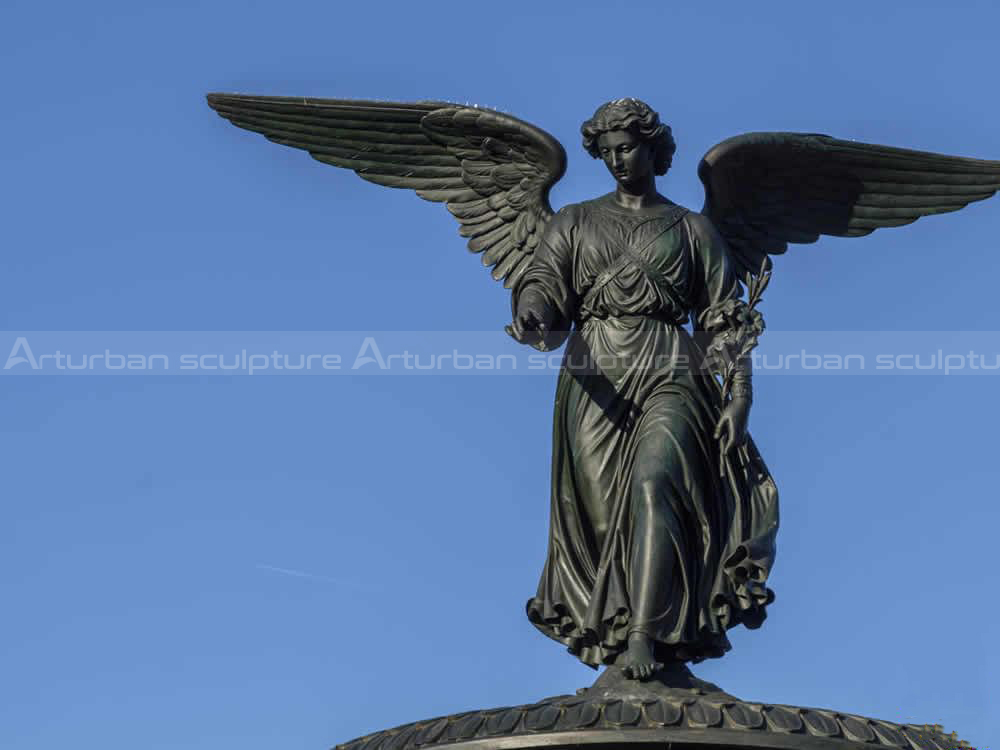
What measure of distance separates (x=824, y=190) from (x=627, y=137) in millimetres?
1875

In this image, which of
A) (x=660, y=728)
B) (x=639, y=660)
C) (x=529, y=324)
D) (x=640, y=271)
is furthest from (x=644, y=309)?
(x=660, y=728)

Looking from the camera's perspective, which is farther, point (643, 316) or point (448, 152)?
point (448, 152)

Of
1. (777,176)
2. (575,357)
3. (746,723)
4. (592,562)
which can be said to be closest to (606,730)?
(746,723)

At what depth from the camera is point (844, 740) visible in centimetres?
1304

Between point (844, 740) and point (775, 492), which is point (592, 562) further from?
point (844, 740)

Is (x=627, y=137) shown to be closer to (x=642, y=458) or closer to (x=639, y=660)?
(x=642, y=458)

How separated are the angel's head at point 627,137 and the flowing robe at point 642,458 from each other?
29cm

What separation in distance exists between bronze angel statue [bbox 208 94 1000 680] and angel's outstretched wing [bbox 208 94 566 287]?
0.05 ft

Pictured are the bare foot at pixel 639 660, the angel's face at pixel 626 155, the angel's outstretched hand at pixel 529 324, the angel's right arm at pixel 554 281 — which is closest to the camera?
the bare foot at pixel 639 660

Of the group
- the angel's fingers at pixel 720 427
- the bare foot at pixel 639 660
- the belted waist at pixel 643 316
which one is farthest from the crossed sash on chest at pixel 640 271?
the bare foot at pixel 639 660

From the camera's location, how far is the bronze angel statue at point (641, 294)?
48.0 feet

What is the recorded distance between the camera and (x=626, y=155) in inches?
610

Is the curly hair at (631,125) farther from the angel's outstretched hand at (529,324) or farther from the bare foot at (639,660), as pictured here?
the bare foot at (639,660)

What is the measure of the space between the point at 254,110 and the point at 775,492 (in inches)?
190
